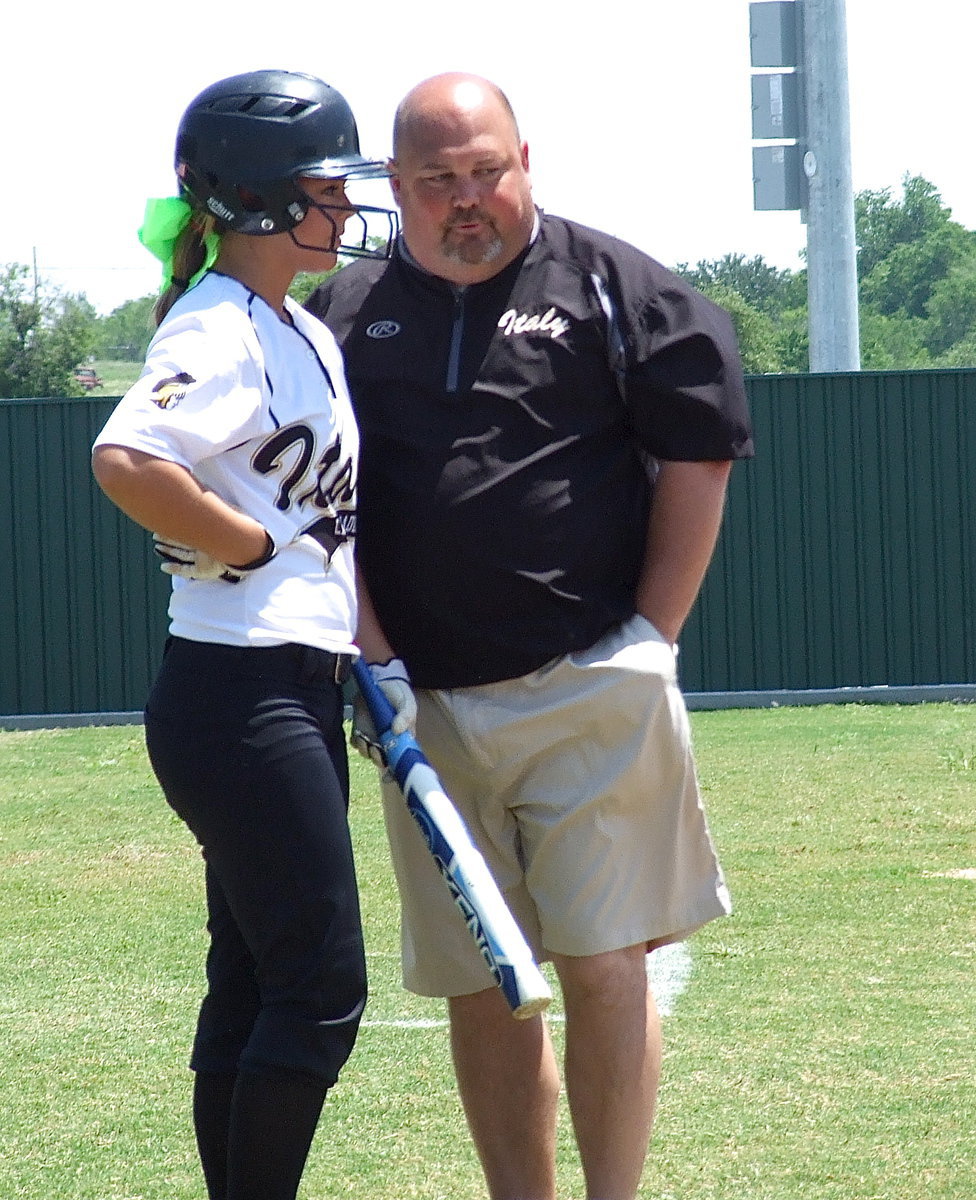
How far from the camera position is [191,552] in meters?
2.46

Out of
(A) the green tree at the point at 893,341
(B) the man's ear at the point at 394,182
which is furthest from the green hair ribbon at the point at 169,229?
(A) the green tree at the point at 893,341

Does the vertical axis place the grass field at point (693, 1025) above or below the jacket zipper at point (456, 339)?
below

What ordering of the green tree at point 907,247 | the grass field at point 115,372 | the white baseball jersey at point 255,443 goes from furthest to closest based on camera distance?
the green tree at point 907,247 < the grass field at point 115,372 < the white baseball jersey at point 255,443

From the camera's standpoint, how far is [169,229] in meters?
2.66

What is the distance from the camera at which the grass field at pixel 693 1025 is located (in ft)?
10.5

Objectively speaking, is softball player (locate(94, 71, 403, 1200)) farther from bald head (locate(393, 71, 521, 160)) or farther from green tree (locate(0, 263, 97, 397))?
green tree (locate(0, 263, 97, 397))

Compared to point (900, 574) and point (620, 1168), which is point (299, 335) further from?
point (900, 574)

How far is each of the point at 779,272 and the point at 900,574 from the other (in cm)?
7249

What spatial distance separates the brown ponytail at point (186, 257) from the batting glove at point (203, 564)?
40 cm

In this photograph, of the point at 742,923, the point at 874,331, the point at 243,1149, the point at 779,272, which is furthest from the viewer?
the point at 779,272

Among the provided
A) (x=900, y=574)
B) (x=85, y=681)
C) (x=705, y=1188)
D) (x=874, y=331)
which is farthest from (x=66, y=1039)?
(x=874, y=331)

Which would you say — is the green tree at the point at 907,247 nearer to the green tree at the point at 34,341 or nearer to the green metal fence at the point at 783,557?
the green tree at the point at 34,341

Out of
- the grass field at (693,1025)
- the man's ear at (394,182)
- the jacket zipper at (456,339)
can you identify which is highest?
the man's ear at (394,182)

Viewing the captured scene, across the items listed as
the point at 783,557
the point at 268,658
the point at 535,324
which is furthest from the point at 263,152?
the point at 783,557
